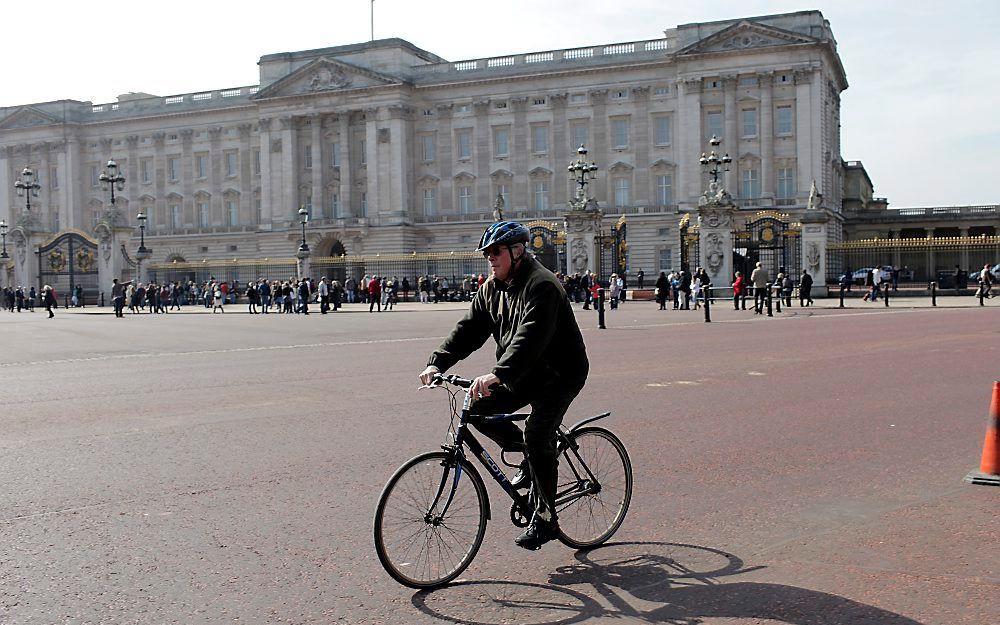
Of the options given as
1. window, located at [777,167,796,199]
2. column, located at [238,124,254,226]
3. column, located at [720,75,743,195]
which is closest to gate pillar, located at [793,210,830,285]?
window, located at [777,167,796,199]

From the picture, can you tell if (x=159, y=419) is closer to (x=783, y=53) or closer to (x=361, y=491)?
(x=361, y=491)

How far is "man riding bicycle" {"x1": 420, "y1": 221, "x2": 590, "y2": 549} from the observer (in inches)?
210

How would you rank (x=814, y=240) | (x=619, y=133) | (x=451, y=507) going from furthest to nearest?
(x=619, y=133) < (x=814, y=240) < (x=451, y=507)

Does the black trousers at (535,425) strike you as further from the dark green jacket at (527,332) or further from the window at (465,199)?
the window at (465,199)

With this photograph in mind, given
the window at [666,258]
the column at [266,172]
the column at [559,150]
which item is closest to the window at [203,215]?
the column at [266,172]

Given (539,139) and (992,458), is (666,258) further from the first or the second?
(992,458)

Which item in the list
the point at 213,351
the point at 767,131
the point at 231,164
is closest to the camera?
the point at 213,351

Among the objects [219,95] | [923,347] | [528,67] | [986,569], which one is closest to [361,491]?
[986,569]

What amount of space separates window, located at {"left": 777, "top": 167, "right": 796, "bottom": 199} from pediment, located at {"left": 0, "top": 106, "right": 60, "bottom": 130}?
6348 cm

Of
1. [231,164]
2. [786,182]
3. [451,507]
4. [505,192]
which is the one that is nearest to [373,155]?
[505,192]

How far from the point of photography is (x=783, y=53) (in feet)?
229

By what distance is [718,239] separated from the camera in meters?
43.0

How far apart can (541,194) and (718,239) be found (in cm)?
3718

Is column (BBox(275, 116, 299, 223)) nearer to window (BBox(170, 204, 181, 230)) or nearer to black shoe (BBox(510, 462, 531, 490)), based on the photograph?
window (BBox(170, 204, 181, 230))
